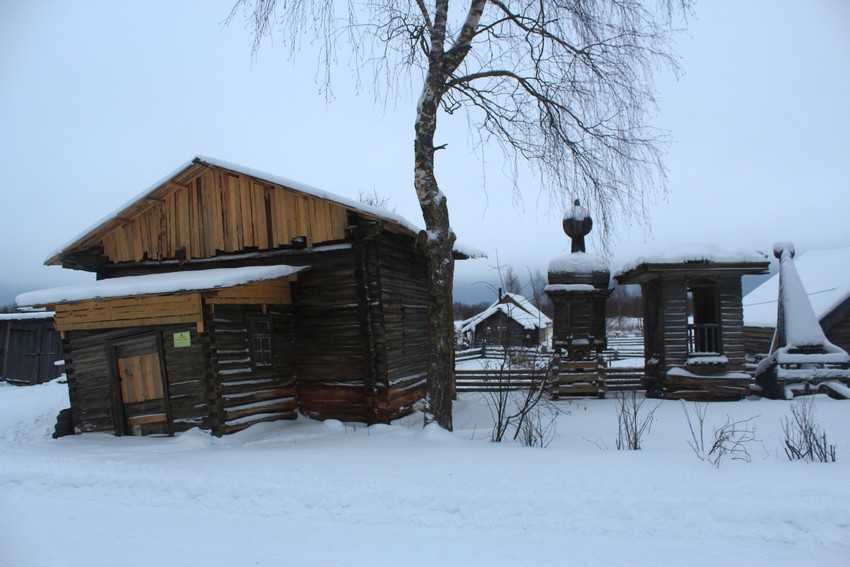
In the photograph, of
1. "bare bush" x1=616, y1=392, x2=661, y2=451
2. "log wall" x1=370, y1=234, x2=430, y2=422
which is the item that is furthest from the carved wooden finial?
"bare bush" x1=616, y1=392, x2=661, y2=451

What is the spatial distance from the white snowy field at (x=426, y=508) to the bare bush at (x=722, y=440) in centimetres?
22

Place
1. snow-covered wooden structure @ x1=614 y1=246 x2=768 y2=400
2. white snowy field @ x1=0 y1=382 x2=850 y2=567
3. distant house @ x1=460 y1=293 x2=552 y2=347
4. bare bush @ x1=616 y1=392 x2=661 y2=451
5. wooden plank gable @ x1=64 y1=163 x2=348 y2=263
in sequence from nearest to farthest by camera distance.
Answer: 1. white snowy field @ x1=0 y1=382 x2=850 y2=567
2. bare bush @ x1=616 y1=392 x2=661 y2=451
3. wooden plank gable @ x1=64 y1=163 x2=348 y2=263
4. snow-covered wooden structure @ x1=614 y1=246 x2=768 y2=400
5. distant house @ x1=460 y1=293 x2=552 y2=347

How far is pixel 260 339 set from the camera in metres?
10.6

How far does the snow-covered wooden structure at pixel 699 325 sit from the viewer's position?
13031 millimetres

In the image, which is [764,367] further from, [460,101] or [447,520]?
[447,520]

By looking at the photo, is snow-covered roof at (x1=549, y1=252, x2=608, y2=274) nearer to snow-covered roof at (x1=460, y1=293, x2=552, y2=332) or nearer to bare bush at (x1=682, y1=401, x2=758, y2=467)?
bare bush at (x1=682, y1=401, x2=758, y2=467)

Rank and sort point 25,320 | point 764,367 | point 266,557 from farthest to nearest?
point 25,320 → point 764,367 → point 266,557

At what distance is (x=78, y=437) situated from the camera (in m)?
10.4

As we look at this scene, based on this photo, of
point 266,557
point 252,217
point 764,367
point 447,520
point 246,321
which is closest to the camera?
point 266,557

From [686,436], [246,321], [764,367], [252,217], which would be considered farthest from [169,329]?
[764,367]

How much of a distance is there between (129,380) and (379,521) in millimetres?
8201

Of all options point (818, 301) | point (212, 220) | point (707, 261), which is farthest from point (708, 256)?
point (212, 220)

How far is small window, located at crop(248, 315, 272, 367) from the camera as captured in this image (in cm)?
1035

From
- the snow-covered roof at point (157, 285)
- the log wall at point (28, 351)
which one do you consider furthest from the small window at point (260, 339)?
the log wall at point (28, 351)
